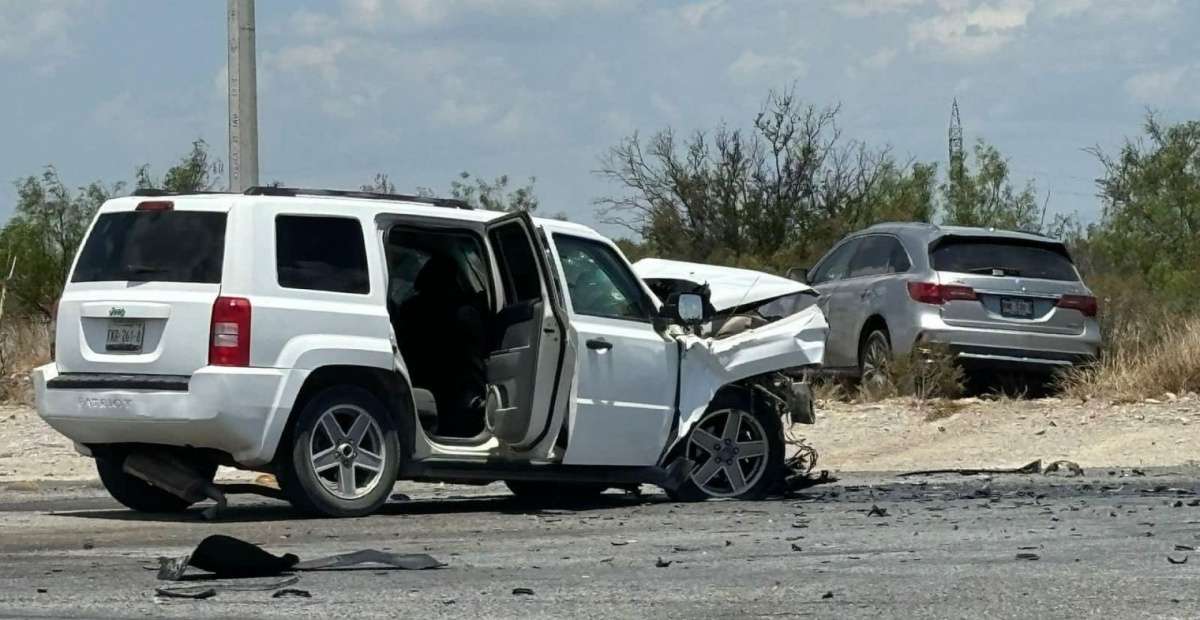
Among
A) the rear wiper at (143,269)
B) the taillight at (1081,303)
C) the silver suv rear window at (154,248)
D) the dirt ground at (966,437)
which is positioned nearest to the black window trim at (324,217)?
the silver suv rear window at (154,248)

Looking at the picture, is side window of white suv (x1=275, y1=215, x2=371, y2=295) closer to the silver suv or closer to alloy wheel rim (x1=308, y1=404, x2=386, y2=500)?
alloy wheel rim (x1=308, y1=404, x2=386, y2=500)

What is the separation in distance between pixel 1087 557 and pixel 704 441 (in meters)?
4.36

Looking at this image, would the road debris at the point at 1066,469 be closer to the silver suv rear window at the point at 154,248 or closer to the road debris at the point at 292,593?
the silver suv rear window at the point at 154,248

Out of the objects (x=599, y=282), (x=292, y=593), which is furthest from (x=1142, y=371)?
(x=292, y=593)

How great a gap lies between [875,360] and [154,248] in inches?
373

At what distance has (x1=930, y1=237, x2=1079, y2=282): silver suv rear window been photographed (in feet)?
62.2

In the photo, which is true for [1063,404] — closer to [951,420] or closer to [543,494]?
[951,420]

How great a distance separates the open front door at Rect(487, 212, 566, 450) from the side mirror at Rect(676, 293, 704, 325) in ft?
2.82

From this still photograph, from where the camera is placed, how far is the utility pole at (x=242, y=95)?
16875mm

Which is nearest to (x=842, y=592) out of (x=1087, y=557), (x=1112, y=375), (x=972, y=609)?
(x=972, y=609)

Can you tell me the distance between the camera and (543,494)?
14.2 metres

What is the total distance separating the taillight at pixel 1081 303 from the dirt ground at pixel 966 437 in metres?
0.86

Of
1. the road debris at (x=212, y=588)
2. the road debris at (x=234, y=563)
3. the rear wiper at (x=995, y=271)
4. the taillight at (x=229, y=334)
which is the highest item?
the rear wiper at (x=995, y=271)

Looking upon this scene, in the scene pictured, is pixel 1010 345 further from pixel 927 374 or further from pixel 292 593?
pixel 292 593
